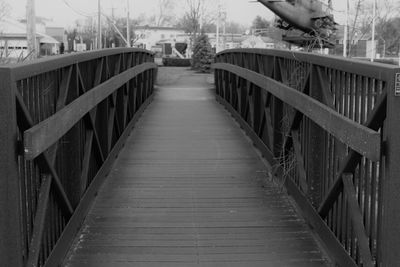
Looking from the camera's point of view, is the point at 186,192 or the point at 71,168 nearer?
the point at 71,168

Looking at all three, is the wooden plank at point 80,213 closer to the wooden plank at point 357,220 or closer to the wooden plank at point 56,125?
the wooden plank at point 56,125

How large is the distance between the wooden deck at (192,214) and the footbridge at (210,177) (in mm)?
18

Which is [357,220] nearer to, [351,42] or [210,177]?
[210,177]

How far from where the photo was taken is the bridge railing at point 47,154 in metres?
3.63

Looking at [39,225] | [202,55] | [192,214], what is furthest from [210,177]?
[202,55]

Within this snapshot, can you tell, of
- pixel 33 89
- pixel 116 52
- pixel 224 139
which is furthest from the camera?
pixel 224 139

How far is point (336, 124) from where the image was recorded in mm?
4613

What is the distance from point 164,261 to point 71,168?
116 cm

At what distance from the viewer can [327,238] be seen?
5.15 meters

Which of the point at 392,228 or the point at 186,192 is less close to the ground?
the point at 392,228

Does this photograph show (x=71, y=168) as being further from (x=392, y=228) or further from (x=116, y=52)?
→ (x=116, y=52)

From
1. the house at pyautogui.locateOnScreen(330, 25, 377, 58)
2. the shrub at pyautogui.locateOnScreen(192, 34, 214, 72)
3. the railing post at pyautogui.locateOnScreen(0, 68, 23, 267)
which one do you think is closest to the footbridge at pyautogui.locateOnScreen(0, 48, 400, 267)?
the railing post at pyautogui.locateOnScreen(0, 68, 23, 267)

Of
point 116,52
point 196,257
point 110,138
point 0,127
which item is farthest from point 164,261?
point 116,52

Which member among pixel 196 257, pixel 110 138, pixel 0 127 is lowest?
pixel 196 257
